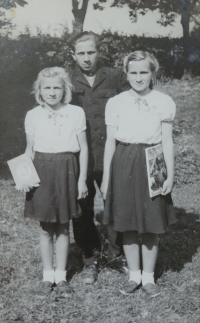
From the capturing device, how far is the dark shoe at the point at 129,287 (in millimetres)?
2752

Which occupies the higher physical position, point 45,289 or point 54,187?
point 54,187

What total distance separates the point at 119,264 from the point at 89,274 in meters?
0.29

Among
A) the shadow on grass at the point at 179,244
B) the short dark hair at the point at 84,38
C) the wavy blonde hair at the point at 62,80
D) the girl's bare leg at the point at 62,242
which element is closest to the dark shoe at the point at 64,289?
the girl's bare leg at the point at 62,242

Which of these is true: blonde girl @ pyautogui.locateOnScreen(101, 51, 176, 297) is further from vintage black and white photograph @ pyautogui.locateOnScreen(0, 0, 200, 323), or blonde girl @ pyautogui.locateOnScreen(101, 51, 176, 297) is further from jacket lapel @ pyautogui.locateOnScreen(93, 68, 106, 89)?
jacket lapel @ pyautogui.locateOnScreen(93, 68, 106, 89)

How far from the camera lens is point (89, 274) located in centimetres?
301

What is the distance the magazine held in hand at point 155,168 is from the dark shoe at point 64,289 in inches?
36.4

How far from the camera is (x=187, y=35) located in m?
4.21

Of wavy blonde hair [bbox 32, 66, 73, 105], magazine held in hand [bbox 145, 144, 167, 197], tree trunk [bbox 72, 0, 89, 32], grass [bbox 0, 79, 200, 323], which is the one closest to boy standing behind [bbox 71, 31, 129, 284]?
wavy blonde hair [bbox 32, 66, 73, 105]

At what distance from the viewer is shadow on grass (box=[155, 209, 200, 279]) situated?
10.6ft

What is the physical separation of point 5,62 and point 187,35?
2.12m

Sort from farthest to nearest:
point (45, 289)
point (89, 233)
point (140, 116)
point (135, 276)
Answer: point (89, 233) → point (135, 276) → point (45, 289) → point (140, 116)

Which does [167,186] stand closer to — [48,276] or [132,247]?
[132,247]

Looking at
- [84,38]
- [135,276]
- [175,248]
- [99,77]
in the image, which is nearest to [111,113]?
[99,77]

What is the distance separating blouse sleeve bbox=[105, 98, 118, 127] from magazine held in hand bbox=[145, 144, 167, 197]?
30 centimetres
